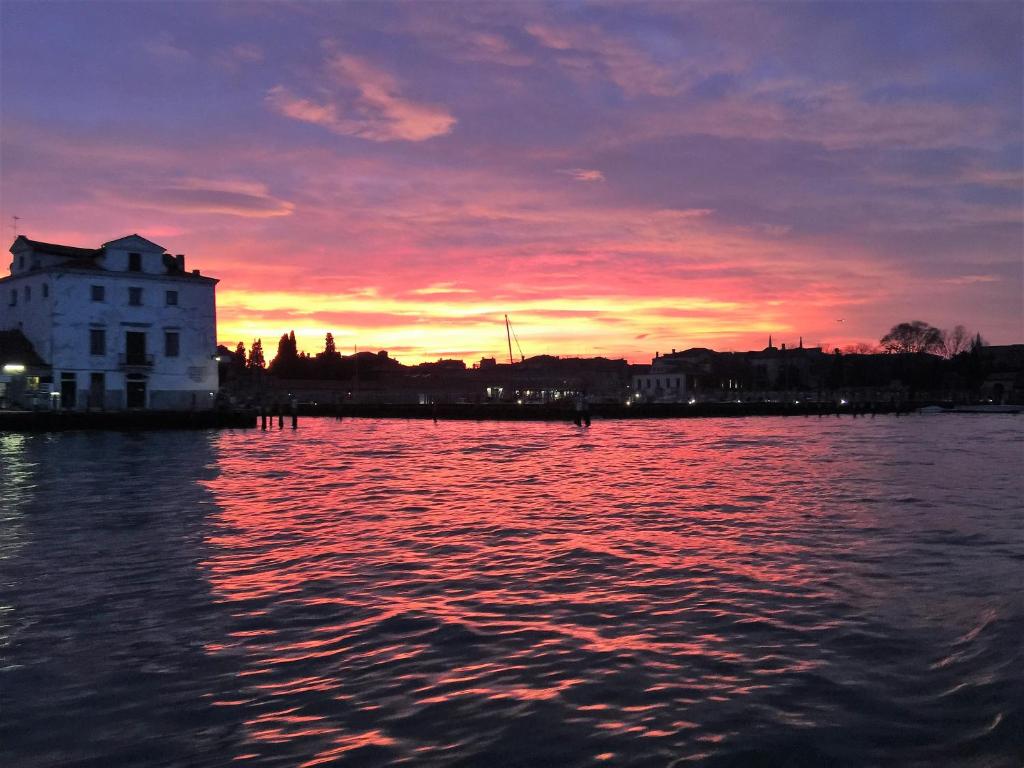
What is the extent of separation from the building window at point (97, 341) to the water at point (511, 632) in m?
39.1

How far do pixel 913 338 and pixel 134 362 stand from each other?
164 m

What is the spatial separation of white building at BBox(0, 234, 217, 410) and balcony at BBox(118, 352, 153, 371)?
0.21ft

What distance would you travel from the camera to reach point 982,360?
17612cm

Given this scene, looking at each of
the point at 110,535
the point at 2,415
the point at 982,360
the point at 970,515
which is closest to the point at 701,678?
the point at 110,535

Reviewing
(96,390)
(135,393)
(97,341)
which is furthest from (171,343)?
(96,390)

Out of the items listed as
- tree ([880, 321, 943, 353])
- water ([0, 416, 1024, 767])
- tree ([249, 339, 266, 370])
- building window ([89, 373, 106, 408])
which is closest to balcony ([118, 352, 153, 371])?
building window ([89, 373, 106, 408])

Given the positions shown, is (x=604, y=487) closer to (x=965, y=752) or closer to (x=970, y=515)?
(x=970, y=515)

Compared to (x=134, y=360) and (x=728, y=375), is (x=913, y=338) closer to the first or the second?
(x=728, y=375)

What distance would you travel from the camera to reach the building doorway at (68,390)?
180 feet

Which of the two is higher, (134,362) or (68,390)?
(134,362)

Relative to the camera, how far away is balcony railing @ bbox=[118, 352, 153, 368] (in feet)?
186

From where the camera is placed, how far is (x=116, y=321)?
186 feet

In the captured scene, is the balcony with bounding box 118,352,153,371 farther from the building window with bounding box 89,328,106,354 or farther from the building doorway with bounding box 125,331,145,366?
the building window with bounding box 89,328,106,354

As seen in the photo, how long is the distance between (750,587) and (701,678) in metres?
4.05
